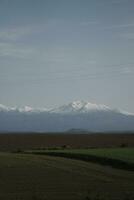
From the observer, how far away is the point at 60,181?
109ft

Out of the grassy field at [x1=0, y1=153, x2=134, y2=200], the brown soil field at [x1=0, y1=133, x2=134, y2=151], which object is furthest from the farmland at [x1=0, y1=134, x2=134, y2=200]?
the brown soil field at [x1=0, y1=133, x2=134, y2=151]

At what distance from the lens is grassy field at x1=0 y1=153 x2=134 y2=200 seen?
26641 millimetres

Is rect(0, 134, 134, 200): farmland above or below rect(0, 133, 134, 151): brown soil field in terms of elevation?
below

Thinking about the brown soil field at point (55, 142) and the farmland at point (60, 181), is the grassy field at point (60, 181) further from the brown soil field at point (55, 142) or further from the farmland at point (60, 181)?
the brown soil field at point (55, 142)

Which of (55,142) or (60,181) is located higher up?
(55,142)

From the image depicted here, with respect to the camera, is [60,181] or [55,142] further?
[55,142]

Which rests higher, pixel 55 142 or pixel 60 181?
pixel 55 142

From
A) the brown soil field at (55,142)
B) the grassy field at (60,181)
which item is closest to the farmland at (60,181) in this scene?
the grassy field at (60,181)

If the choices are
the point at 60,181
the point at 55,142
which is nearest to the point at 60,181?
the point at 60,181

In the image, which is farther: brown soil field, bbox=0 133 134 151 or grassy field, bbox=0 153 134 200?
brown soil field, bbox=0 133 134 151

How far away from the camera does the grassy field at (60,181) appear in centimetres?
2664

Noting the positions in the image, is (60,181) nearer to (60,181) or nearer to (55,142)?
(60,181)

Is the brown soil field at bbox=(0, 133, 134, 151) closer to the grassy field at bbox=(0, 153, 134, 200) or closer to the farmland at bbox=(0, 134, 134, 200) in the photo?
the farmland at bbox=(0, 134, 134, 200)

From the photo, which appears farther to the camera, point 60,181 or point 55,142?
point 55,142
